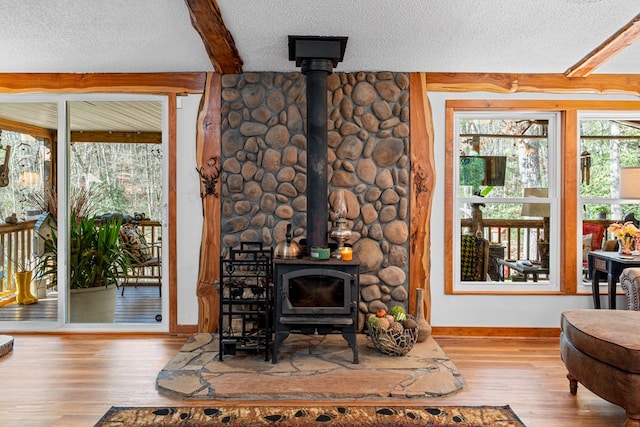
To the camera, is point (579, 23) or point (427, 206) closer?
point (579, 23)

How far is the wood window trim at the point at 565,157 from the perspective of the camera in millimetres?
4070

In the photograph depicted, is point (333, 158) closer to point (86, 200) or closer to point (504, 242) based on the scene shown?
point (504, 242)

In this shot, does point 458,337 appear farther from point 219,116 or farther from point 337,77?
point 219,116

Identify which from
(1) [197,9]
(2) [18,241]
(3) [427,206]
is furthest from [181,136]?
(3) [427,206]

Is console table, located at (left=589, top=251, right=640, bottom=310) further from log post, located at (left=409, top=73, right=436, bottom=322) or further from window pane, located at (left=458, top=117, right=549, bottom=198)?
log post, located at (left=409, top=73, right=436, bottom=322)

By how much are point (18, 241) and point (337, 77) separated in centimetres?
326

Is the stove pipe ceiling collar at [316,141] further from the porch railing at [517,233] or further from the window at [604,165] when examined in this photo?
the window at [604,165]

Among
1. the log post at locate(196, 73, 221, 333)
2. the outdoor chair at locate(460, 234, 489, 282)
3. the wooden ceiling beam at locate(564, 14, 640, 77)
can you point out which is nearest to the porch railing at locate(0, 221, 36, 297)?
the log post at locate(196, 73, 221, 333)

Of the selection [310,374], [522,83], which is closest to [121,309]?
[310,374]

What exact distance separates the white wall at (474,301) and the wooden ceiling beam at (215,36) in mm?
1690

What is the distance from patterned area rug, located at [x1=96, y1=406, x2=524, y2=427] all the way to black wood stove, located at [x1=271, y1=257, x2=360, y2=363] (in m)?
0.67

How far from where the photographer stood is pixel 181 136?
4.06m

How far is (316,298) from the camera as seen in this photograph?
3346 mm

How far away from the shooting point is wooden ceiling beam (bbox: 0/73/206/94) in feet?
13.3
